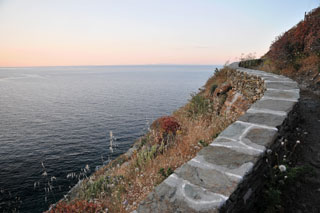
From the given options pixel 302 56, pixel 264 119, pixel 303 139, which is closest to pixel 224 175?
pixel 264 119

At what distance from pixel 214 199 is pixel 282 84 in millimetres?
4849

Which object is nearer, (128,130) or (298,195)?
(298,195)

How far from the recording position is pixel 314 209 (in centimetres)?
217

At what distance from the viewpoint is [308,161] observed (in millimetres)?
2959

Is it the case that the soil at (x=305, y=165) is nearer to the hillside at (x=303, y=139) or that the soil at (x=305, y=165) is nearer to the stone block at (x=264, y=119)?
the hillside at (x=303, y=139)

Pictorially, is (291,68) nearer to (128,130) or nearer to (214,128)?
(214,128)

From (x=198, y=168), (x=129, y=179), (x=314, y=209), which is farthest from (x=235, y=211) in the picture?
(x=129, y=179)

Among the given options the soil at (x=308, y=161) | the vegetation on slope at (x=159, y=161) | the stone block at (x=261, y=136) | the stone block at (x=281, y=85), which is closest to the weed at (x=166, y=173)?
the vegetation on slope at (x=159, y=161)

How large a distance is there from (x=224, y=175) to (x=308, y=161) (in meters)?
2.11

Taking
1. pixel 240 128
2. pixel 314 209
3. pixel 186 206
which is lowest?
pixel 314 209

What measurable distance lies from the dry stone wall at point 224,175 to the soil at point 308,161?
564 millimetres

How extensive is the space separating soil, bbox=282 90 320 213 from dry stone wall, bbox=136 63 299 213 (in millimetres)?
564

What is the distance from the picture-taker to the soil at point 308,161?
2.23 metres

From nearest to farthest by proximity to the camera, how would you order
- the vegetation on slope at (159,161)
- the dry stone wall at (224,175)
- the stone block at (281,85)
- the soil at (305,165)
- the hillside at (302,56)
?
the dry stone wall at (224,175) → the soil at (305,165) → the vegetation on slope at (159,161) → the stone block at (281,85) → the hillside at (302,56)
